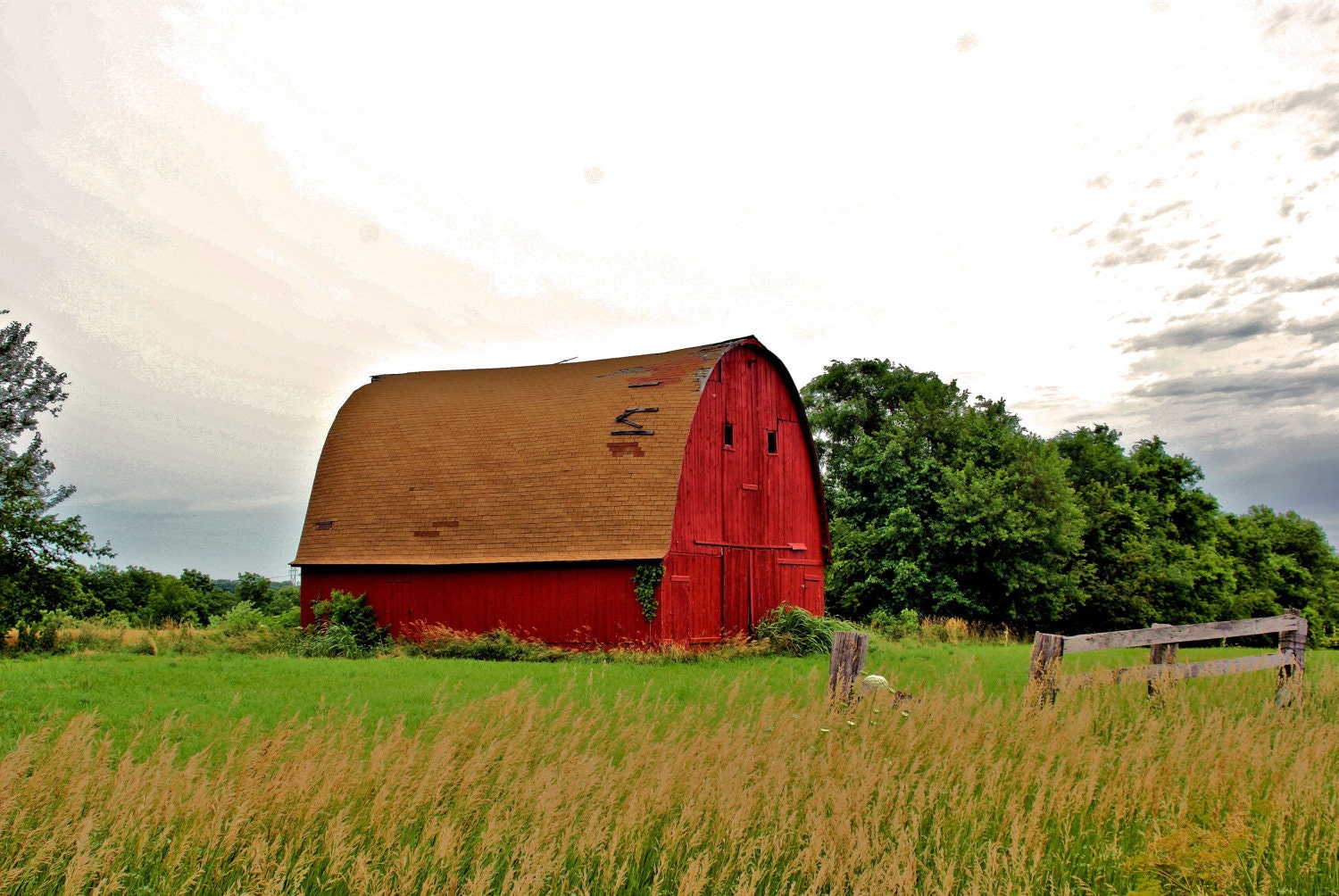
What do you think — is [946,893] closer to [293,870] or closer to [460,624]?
[293,870]

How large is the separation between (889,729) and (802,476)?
64.0 ft

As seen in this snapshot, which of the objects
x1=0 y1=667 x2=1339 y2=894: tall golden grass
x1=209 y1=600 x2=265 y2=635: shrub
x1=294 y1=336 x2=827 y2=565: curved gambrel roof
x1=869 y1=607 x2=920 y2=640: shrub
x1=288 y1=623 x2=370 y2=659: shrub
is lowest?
x1=0 y1=667 x2=1339 y2=894: tall golden grass

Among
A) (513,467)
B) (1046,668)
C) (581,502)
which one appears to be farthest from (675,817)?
(513,467)

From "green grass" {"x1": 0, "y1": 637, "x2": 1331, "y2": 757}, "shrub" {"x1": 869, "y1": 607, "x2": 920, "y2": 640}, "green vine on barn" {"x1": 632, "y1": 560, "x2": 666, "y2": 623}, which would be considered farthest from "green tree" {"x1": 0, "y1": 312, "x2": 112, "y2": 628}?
"shrub" {"x1": 869, "y1": 607, "x2": 920, "y2": 640}

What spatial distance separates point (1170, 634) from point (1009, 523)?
23.2m

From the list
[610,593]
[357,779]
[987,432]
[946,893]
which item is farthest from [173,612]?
[946,893]

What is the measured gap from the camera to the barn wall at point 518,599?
21.0 m

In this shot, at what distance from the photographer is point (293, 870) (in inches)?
191

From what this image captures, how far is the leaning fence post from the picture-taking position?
9.05 meters

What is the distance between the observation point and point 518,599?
2186cm

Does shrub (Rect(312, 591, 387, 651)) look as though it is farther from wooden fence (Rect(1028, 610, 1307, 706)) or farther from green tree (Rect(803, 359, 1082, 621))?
green tree (Rect(803, 359, 1082, 621))

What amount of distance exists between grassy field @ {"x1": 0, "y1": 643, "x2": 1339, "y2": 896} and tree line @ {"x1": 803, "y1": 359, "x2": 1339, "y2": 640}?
85.1 feet

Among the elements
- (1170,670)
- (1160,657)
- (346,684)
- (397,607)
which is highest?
(397,607)

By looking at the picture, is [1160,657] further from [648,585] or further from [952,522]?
[952,522]
